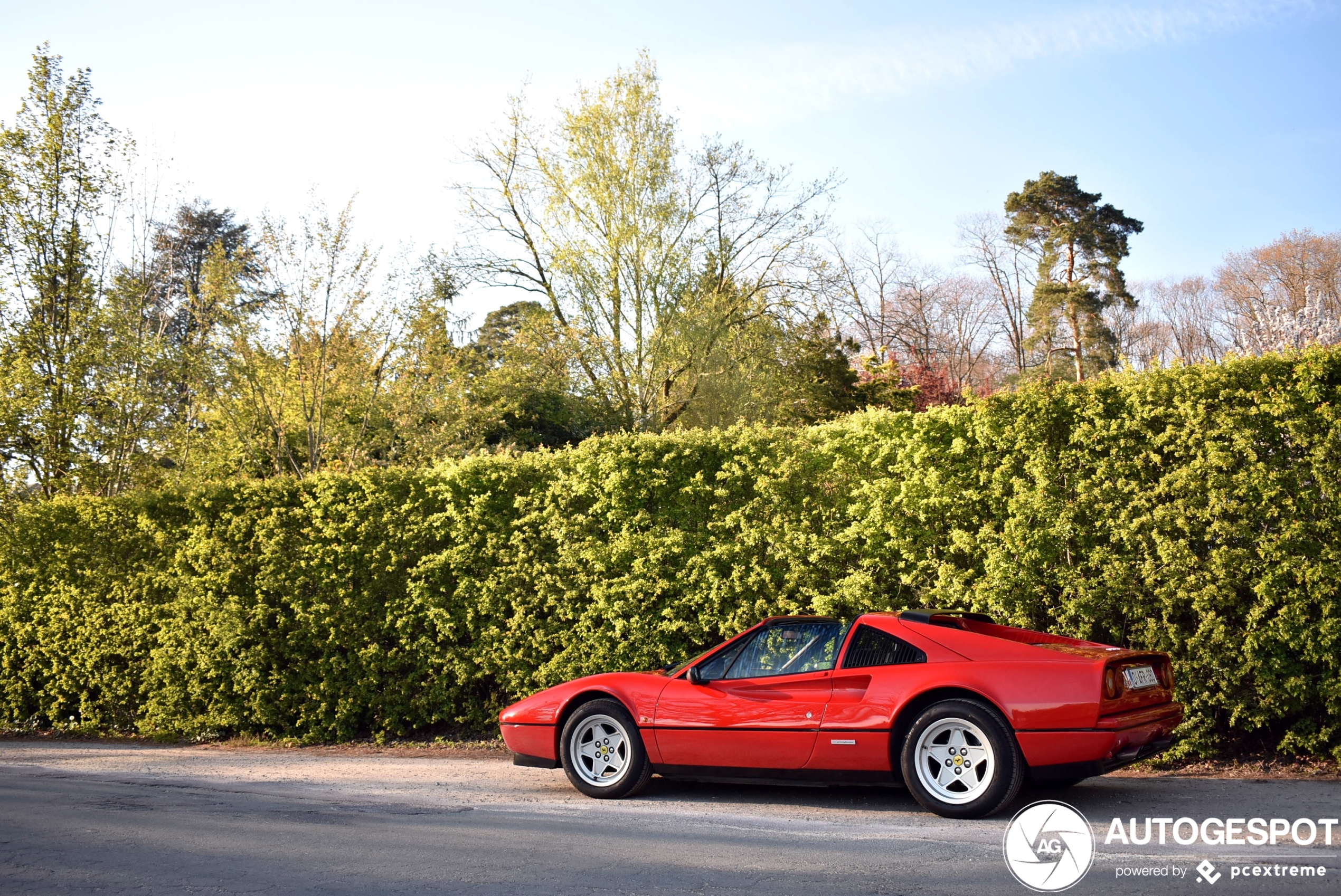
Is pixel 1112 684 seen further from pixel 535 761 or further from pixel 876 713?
pixel 535 761

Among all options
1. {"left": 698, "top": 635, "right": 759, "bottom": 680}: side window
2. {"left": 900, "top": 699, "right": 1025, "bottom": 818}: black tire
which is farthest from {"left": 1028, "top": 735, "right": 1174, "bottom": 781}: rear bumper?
{"left": 698, "top": 635, "right": 759, "bottom": 680}: side window

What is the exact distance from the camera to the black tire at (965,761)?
6145 millimetres

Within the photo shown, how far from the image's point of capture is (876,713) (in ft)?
21.5

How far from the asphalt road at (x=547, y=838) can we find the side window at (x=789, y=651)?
0.94 m

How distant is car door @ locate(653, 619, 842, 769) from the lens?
22.4 feet

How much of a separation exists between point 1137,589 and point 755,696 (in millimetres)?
3407

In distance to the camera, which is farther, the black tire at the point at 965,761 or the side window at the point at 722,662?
the side window at the point at 722,662

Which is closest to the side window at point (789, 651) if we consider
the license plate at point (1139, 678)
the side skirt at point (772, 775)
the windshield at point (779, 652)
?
the windshield at point (779, 652)

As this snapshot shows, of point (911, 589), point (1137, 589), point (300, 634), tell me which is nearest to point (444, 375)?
point (300, 634)

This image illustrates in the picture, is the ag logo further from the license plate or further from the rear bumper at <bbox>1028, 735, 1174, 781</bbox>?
the license plate

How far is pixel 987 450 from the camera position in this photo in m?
8.76

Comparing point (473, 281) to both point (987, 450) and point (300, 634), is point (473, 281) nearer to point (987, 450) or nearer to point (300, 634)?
point (300, 634)

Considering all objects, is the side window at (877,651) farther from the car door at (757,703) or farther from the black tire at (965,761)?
the black tire at (965,761)

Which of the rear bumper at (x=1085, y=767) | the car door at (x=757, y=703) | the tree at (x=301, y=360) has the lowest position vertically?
the rear bumper at (x=1085, y=767)
